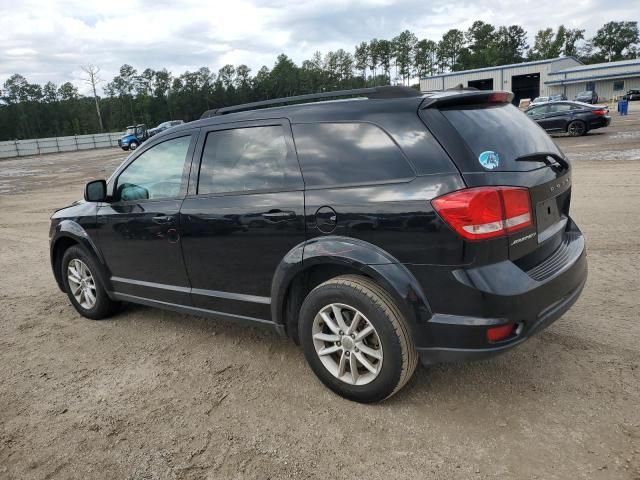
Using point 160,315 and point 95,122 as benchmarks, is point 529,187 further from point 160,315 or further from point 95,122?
point 95,122

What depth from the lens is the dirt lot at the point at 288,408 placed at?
2.52m

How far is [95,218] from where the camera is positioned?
4395 millimetres

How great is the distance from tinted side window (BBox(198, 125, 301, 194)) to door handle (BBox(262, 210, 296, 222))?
0.56 ft

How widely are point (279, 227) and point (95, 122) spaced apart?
99.6 m

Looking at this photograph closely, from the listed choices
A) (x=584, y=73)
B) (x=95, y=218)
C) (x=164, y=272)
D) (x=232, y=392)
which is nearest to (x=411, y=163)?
(x=232, y=392)

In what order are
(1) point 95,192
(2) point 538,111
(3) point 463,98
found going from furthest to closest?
(2) point 538,111, (1) point 95,192, (3) point 463,98

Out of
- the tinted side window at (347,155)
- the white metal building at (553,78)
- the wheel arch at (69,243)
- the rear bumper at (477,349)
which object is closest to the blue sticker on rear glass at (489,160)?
the tinted side window at (347,155)

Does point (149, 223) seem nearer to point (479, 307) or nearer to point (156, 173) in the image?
point (156, 173)

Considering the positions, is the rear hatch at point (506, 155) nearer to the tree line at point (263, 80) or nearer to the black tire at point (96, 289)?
the black tire at point (96, 289)

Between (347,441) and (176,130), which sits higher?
(176,130)

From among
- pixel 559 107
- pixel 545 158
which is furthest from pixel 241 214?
pixel 559 107

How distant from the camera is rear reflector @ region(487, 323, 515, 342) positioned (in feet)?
8.32

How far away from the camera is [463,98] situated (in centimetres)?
286

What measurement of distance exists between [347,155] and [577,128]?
20.0 m
